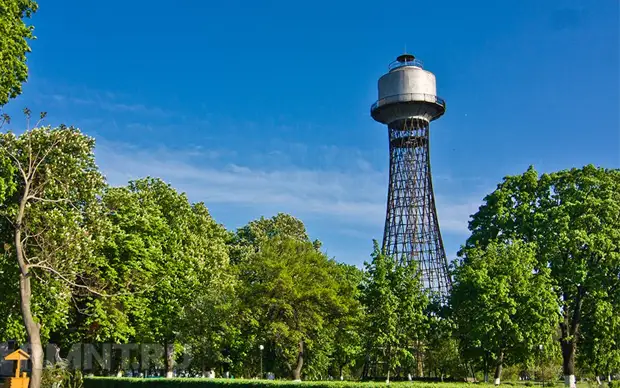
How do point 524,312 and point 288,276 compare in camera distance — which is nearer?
point 524,312

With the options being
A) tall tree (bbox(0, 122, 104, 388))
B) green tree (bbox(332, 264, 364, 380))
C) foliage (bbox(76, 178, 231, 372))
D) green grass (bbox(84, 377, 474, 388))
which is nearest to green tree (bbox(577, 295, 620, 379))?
green tree (bbox(332, 264, 364, 380))

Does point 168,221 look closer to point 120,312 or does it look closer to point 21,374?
point 120,312

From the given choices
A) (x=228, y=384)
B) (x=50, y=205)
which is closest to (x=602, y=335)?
(x=228, y=384)

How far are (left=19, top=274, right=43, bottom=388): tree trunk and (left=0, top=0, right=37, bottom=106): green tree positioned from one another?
758 cm

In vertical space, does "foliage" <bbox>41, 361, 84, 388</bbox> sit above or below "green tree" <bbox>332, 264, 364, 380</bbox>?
below

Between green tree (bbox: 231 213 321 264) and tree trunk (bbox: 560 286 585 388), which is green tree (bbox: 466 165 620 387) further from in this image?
green tree (bbox: 231 213 321 264)

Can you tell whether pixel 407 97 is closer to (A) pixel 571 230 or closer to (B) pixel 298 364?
(A) pixel 571 230

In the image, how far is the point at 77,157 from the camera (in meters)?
28.9

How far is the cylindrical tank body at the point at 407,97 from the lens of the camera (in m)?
53.4

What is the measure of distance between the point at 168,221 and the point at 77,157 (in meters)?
15.1

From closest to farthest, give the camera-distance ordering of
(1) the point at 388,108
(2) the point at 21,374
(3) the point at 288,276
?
(2) the point at 21,374 → (3) the point at 288,276 → (1) the point at 388,108

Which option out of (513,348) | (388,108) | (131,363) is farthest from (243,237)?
(513,348)

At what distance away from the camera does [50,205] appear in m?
28.8

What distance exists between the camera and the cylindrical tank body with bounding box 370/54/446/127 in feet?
175
